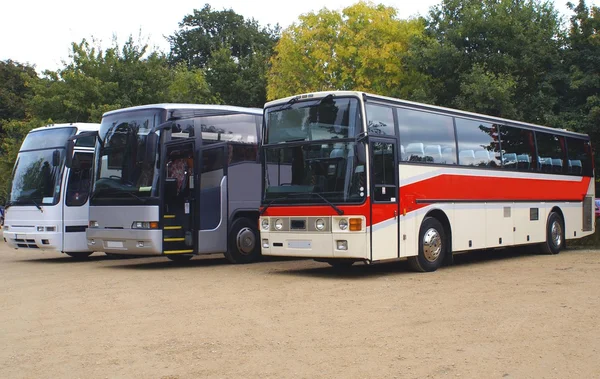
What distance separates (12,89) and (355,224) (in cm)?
4523

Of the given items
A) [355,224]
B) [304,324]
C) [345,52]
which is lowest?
[304,324]

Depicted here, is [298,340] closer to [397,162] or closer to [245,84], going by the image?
[397,162]

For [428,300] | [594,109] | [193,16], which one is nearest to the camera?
[428,300]

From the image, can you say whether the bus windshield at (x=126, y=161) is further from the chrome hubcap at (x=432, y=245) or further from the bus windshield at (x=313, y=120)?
the chrome hubcap at (x=432, y=245)

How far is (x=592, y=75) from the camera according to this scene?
25047 millimetres

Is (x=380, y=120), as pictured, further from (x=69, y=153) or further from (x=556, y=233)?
(x=556, y=233)

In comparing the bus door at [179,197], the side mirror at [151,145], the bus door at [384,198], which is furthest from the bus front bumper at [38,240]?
the bus door at [384,198]

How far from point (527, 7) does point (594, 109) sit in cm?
1132

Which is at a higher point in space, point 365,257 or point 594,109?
point 594,109

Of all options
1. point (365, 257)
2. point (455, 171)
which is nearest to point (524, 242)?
point (455, 171)

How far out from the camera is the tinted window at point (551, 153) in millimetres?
20028

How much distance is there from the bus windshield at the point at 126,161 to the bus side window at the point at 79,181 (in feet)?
6.98

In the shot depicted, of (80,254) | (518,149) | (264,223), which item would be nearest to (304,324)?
(264,223)

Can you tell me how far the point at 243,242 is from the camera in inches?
704
